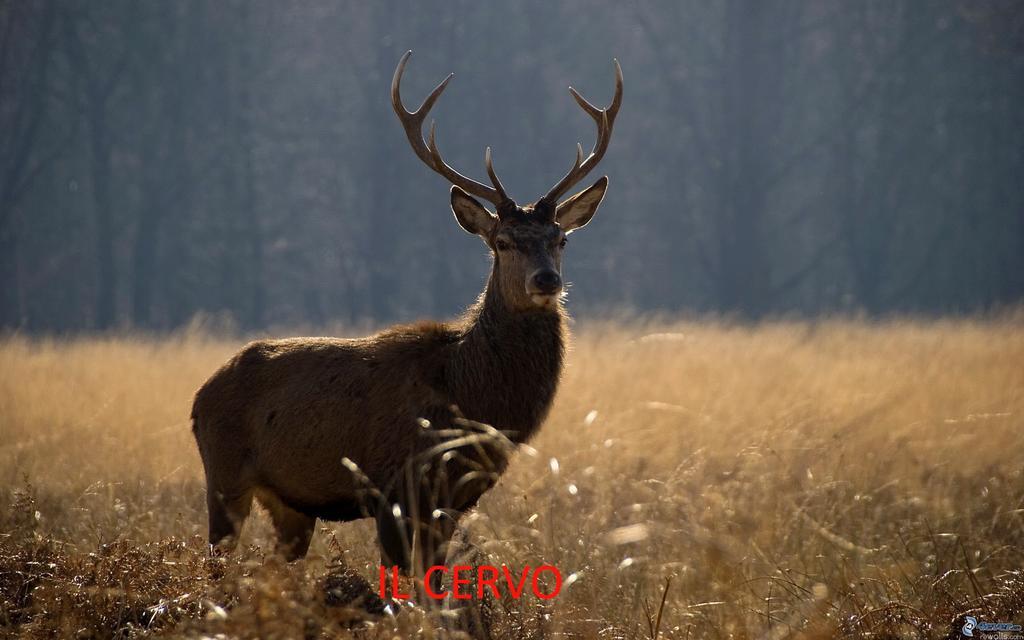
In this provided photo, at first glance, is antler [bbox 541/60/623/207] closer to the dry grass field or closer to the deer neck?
the deer neck

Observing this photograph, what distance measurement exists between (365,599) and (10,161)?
2849 centimetres

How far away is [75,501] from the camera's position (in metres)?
7.27

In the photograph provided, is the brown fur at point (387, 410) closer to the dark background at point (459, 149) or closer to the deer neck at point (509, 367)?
the deer neck at point (509, 367)

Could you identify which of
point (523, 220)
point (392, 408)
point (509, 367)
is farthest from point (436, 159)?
point (392, 408)

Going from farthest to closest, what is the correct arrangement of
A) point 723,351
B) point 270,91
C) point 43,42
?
point 270,91, point 43,42, point 723,351

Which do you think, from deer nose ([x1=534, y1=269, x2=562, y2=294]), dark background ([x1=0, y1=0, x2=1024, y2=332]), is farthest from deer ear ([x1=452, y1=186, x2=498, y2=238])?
dark background ([x1=0, y1=0, x2=1024, y2=332])

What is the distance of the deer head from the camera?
5621mm

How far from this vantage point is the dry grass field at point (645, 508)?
4.26 meters

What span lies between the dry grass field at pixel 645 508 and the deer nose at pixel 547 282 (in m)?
0.97

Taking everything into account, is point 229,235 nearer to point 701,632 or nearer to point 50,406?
point 50,406

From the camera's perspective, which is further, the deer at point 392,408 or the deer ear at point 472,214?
the deer ear at point 472,214

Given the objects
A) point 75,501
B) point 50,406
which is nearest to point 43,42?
point 50,406

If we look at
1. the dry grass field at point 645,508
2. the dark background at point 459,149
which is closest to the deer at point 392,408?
the dry grass field at point 645,508

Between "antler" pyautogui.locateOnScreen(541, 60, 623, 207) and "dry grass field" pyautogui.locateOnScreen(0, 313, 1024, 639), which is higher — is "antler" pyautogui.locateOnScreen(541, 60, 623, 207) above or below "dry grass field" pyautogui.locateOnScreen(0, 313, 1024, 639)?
above
